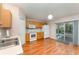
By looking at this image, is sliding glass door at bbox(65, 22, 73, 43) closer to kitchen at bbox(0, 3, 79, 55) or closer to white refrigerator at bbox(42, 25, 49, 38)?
kitchen at bbox(0, 3, 79, 55)

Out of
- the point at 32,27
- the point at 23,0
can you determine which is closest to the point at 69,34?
the point at 32,27

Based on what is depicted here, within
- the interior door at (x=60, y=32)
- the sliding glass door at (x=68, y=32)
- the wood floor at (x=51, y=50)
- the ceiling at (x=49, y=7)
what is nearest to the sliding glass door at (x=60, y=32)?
the interior door at (x=60, y=32)

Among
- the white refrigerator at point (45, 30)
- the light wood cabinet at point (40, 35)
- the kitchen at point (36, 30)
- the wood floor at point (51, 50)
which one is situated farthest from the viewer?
the white refrigerator at point (45, 30)

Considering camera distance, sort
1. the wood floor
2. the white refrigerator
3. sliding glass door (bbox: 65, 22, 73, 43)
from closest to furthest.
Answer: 1. the wood floor
2. sliding glass door (bbox: 65, 22, 73, 43)
3. the white refrigerator

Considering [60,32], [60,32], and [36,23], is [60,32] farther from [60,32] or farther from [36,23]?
[36,23]

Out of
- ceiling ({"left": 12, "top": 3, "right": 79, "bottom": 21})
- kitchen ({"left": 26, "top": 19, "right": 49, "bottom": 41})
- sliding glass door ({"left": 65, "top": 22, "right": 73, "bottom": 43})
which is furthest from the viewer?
kitchen ({"left": 26, "top": 19, "right": 49, "bottom": 41})

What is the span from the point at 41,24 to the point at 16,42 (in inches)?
283

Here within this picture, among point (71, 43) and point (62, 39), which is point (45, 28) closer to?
point (62, 39)

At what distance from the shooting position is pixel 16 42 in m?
2.87

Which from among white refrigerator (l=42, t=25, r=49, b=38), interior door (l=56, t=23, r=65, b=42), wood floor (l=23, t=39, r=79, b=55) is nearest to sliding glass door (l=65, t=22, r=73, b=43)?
interior door (l=56, t=23, r=65, b=42)

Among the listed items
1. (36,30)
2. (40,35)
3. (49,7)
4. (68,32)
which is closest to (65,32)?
(68,32)

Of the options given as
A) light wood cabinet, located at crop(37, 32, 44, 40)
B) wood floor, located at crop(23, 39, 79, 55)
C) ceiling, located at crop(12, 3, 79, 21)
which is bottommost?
wood floor, located at crop(23, 39, 79, 55)

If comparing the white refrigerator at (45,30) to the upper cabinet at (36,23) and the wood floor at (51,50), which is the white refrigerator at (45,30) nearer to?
the upper cabinet at (36,23)

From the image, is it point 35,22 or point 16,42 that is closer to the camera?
point 16,42
